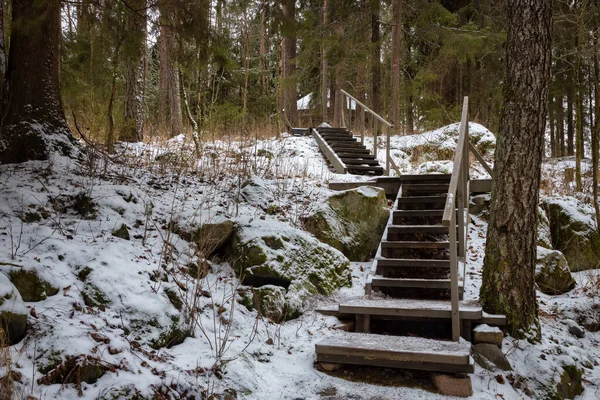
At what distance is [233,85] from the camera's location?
67.1 ft

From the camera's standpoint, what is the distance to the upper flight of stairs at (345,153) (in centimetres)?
920

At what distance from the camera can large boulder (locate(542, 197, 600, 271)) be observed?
6355 millimetres

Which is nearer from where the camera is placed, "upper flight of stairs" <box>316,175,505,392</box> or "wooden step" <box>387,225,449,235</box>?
"upper flight of stairs" <box>316,175,505,392</box>

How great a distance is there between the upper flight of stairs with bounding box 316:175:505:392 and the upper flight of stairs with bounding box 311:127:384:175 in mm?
2446

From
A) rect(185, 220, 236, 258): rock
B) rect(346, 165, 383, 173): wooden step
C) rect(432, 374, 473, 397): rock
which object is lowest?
rect(432, 374, 473, 397): rock

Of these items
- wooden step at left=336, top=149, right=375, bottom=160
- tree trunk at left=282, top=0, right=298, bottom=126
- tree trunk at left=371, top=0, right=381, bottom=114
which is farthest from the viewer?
tree trunk at left=371, top=0, right=381, bottom=114

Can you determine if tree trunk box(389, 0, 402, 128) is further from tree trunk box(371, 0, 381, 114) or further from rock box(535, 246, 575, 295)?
rock box(535, 246, 575, 295)

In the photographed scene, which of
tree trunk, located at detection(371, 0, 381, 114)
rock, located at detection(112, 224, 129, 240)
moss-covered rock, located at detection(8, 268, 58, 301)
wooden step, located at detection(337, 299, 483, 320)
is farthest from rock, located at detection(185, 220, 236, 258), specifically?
tree trunk, located at detection(371, 0, 381, 114)

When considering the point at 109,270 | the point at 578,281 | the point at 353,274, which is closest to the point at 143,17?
the point at 109,270

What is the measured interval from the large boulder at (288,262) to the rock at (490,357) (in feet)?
5.72

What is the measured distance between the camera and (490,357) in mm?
3633

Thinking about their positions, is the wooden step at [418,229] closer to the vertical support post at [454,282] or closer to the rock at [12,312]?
the vertical support post at [454,282]

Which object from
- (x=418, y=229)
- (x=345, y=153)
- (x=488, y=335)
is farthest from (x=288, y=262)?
(x=345, y=153)

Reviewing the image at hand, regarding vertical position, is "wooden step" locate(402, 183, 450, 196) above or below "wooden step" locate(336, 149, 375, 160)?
below
